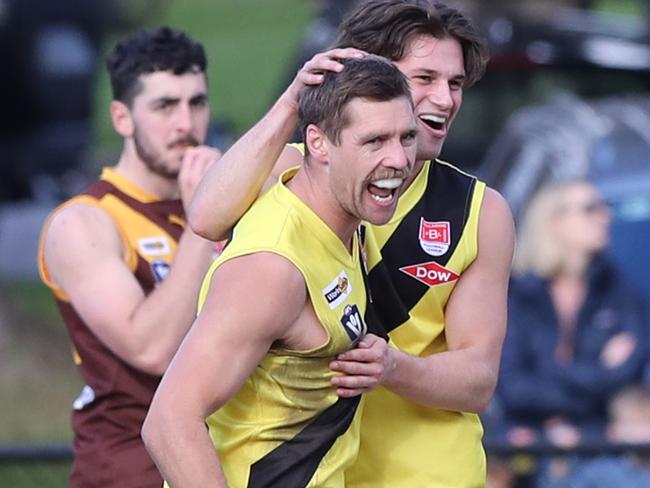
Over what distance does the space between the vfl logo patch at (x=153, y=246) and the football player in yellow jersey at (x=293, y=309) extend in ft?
3.25

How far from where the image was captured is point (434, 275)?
12.2 ft

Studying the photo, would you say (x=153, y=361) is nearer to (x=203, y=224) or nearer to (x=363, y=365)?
(x=203, y=224)

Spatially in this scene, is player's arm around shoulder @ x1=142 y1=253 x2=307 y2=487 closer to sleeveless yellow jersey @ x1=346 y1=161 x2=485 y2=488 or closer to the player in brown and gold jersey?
sleeveless yellow jersey @ x1=346 y1=161 x2=485 y2=488

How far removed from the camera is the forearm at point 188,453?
10.6 feet

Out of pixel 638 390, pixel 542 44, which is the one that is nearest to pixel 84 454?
pixel 638 390

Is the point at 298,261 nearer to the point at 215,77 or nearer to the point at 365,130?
the point at 365,130

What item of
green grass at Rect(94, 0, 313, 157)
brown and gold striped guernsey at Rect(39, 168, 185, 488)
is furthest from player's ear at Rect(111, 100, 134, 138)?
green grass at Rect(94, 0, 313, 157)

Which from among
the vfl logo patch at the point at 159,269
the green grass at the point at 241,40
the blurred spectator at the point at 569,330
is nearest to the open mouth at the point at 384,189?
the vfl logo patch at the point at 159,269

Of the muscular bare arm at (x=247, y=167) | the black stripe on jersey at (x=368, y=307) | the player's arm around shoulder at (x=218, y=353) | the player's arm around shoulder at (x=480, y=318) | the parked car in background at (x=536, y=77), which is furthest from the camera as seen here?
the parked car in background at (x=536, y=77)

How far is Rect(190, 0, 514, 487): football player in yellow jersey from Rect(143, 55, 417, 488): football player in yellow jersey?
0.22m

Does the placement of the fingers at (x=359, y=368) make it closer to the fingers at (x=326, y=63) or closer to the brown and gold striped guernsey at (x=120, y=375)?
the fingers at (x=326, y=63)

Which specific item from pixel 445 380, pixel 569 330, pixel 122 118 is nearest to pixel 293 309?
pixel 445 380

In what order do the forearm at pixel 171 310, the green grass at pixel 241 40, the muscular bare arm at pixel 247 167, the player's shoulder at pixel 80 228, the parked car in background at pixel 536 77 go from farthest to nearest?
1. the green grass at pixel 241 40
2. the parked car in background at pixel 536 77
3. the player's shoulder at pixel 80 228
4. the forearm at pixel 171 310
5. the muscular bare arm at pixel 247 167

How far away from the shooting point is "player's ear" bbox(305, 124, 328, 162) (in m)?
3.32
